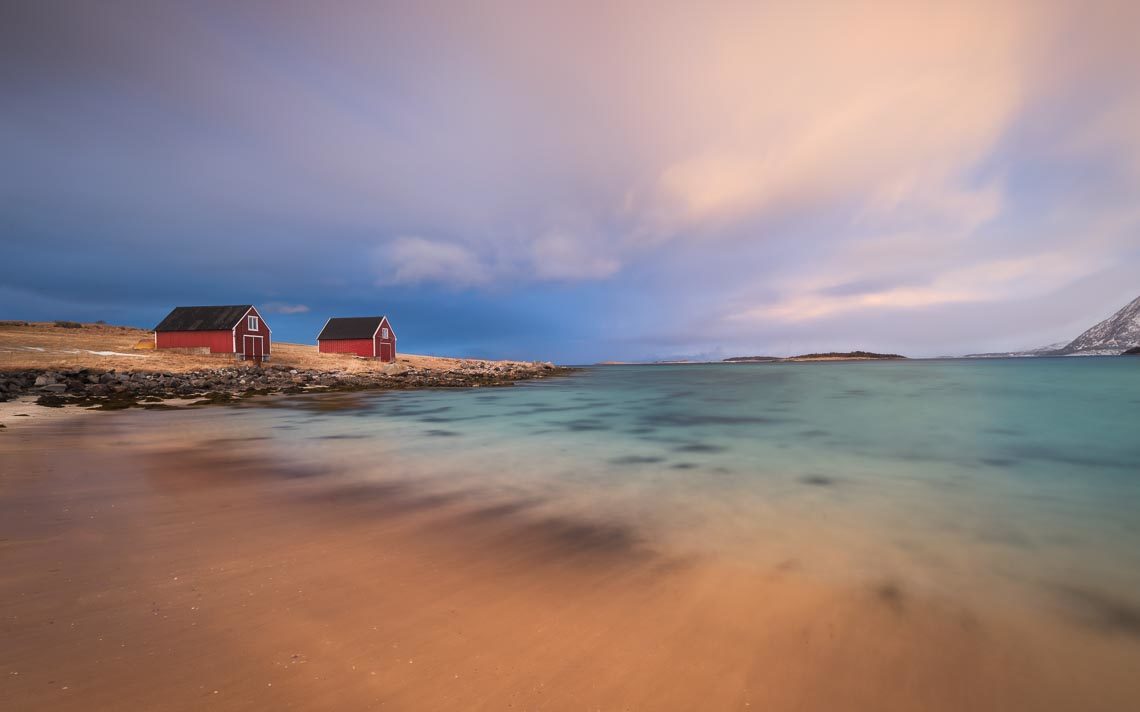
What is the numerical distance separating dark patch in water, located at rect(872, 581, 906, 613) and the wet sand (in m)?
0.02

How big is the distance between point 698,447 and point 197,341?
49.5m

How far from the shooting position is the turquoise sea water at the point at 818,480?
537 cm

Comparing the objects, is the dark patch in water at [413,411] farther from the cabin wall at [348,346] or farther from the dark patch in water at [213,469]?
the cabin wall at [348,346]

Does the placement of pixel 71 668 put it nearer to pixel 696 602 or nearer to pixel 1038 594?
pixel 696 602

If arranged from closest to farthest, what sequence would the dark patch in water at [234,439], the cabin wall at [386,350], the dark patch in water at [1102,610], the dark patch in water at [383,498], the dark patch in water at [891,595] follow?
the dark patch in water at [1102,610]
the dark patch in water at [891,595]
the dark patch in water at [383,498]
the dark patch in water at [234,439]
the cabin wall at [386,350]

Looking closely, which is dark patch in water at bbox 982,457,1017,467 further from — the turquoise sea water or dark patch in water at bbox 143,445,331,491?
dark patch in water at bbox 143,445,331,491

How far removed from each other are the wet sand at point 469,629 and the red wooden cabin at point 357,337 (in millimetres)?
52955

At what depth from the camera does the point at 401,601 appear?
4012mm

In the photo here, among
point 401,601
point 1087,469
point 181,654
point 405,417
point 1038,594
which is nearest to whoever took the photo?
point 181,654

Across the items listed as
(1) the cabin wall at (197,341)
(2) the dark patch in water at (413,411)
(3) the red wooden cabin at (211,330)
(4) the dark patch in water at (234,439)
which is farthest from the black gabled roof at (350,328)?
(4) the dark patch in water at (234,439)

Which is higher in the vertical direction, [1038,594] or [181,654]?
[181,654]

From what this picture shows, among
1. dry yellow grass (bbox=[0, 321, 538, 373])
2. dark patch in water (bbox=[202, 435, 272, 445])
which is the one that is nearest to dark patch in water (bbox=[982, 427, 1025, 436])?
dark patch in water (bbox=[202, 435, 272, 445])

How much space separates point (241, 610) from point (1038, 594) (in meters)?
7.49

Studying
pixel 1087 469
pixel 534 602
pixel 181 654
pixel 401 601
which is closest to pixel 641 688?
pixel 534 602
